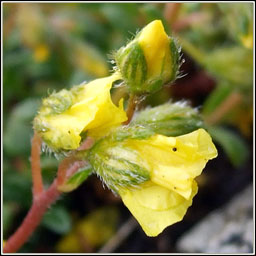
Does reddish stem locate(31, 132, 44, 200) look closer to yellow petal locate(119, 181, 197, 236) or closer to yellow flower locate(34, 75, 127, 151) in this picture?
yellow flower locate(34, 75, 127, 151)

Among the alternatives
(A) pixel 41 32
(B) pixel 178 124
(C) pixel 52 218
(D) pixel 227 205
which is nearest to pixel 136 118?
(B) pixel 178 124

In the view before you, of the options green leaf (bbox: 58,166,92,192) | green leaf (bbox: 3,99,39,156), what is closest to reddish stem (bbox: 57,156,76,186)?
green leaf (bbox: 58,166,92,192)

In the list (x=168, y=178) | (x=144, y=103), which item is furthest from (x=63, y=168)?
(x=144, y=103)

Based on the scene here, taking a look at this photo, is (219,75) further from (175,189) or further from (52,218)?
(175,189)

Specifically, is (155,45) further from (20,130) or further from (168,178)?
(20,130)

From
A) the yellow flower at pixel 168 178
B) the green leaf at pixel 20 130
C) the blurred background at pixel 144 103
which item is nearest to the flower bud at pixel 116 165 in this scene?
the yellow flower at pixel 168 178

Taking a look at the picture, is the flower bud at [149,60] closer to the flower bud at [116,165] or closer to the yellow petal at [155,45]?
the yellow petal at [155,45]
